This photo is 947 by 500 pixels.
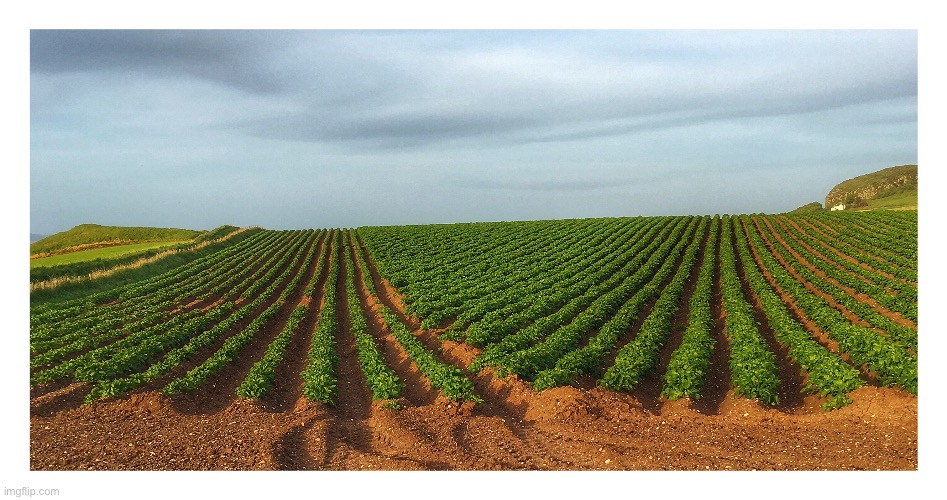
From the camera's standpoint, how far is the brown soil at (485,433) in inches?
343

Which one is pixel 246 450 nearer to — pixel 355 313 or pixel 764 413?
pixel 764 413

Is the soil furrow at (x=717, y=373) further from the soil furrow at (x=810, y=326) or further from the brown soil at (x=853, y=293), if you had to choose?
the brown soil at (x=853, y=293)

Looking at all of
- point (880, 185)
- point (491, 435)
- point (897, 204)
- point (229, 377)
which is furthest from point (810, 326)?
point (880, 185)

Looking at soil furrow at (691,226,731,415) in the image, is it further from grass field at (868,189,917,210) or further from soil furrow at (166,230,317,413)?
grass field at (868,189,917,210)

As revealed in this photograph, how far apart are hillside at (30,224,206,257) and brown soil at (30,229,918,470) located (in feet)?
141

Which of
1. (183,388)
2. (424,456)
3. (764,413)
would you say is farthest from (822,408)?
(183,388)

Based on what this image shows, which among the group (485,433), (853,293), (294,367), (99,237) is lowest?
(294,367)

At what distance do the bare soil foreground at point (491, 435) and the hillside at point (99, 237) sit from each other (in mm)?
43938

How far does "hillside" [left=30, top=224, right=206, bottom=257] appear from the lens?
51166mm

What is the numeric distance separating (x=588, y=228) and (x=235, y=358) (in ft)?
138

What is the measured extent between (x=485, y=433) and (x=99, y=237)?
68.3 metres

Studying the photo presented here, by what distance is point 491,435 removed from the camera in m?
10.1

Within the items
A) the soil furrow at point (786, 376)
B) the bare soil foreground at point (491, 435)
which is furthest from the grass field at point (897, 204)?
the bare soil foreground at point (491, 435)

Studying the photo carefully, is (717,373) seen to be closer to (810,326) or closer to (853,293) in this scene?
(810,326)
